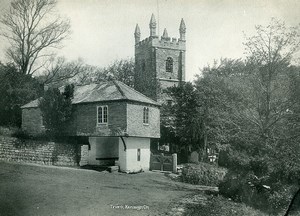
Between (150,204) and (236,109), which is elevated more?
(236,109)

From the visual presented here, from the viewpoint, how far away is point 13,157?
2133 cm

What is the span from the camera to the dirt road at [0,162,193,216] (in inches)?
459

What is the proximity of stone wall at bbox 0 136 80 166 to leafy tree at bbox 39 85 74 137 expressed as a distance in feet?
8.69

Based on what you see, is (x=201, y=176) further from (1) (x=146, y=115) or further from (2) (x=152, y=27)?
(2) (x=152, y=27)

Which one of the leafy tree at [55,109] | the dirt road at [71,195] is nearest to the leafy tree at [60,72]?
the leafy tree at [55,109]

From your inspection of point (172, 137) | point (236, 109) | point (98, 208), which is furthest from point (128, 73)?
point (98, 208)

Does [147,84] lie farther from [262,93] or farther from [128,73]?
[262,93]

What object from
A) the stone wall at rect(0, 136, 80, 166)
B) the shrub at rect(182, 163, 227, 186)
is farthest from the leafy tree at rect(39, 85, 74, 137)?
the shrub at rect(182, 163, 227, 186)

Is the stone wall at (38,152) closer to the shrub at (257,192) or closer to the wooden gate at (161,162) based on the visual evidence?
the wooden gate at (161,162)

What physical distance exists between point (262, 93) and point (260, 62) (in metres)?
1.96

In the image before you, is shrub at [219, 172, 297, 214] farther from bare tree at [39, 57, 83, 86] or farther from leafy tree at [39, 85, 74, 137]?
bare tree at [39, 57, 83, 86]

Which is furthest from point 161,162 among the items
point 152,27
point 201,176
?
point 152,27

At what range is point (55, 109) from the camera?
26641 millimetres

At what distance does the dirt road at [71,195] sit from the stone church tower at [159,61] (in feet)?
98.4
